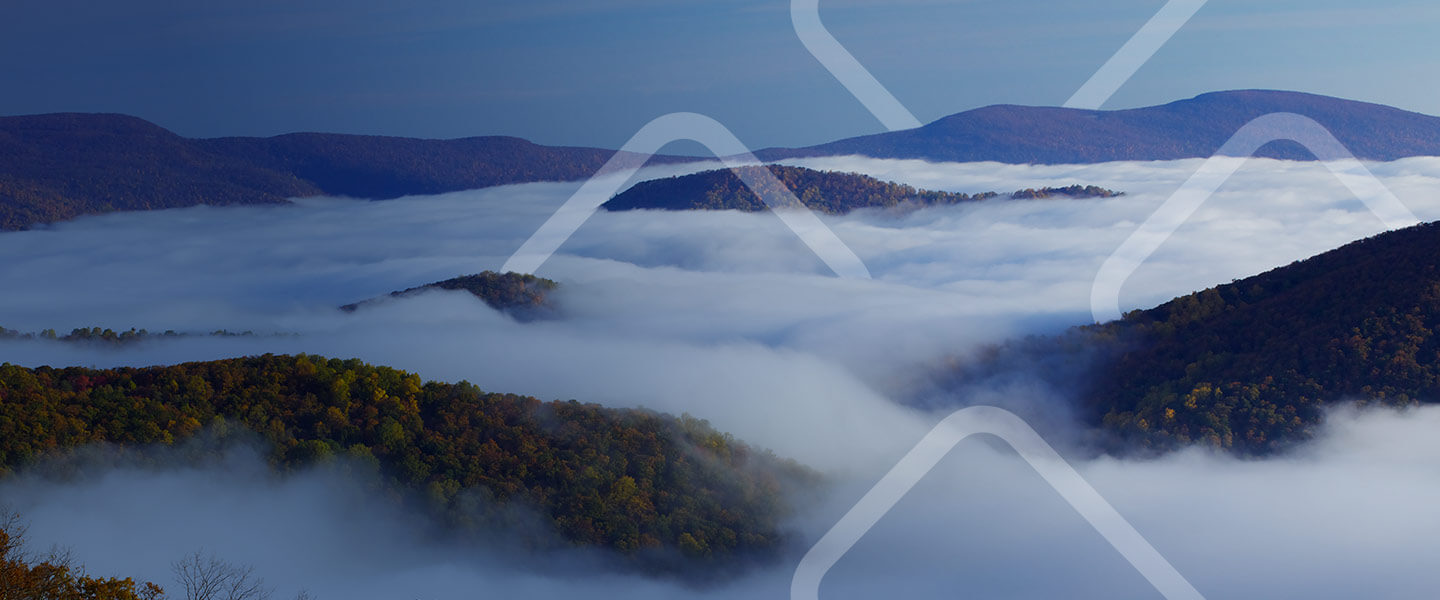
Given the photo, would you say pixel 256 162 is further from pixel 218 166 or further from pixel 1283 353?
pixel 1283 353

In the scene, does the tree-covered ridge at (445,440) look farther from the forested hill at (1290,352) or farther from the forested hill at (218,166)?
the forested hill at (218,166)

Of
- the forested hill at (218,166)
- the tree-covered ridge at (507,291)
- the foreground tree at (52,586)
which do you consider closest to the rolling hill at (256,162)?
the forested hill at (218,166)

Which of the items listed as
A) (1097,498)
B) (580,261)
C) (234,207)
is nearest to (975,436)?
(1097,498)

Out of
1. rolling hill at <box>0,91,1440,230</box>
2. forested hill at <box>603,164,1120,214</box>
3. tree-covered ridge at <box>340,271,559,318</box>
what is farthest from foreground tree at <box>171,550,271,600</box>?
rolling hill at <box>0,91,1440,230</box>

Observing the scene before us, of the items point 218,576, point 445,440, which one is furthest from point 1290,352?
point 218,576

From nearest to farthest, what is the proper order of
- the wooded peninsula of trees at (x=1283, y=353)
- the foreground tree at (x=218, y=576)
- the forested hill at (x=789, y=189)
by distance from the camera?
the foreground tree at (x=218, y=576) < the wooded peninsula of trees at (x=1283, y=353) < the forested hill at (x=789, y=189)

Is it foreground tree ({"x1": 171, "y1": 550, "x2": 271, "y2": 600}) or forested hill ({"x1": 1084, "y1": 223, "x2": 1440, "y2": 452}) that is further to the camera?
forested hill ({"x1": 1084, "y1": 223, "x2": 1440, "y2": 452})

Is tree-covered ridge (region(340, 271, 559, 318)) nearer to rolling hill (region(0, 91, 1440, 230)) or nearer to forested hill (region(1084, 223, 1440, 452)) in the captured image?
forested hill (region(1084, 223, 1440, 452))
